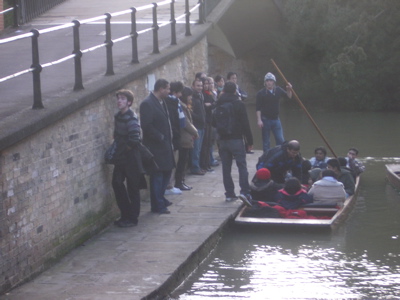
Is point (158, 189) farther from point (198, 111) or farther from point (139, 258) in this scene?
point (198, 111)

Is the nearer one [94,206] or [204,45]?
[94,206]

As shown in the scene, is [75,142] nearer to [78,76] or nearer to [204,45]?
[78,76]

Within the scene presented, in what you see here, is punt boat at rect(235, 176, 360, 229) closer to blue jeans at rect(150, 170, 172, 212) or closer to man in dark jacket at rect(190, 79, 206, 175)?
blue jeans at rect(150, 170, 172, 212)

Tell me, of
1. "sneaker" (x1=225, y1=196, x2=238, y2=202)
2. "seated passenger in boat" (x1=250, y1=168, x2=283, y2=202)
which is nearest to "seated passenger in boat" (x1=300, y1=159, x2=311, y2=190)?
"seated passenger in boat" (x1=250, y1=168, x2=283, y2=202)

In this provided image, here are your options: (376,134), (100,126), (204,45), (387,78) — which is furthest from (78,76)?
(387,78)

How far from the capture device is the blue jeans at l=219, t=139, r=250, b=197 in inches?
412

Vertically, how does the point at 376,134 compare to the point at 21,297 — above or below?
below

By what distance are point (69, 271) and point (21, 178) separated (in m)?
1.04

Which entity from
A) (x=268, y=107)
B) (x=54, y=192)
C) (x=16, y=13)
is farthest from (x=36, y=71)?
(x=16, y=13)

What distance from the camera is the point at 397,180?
1262 cm

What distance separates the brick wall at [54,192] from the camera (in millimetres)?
6682

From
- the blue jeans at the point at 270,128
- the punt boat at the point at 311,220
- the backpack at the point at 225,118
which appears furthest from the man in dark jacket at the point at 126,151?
the blue jeans at the point at 270,128

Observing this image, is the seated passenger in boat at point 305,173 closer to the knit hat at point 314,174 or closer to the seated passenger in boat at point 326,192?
the knit hat at point 314,174

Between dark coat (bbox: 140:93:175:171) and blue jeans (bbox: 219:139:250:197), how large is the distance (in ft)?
3.46
